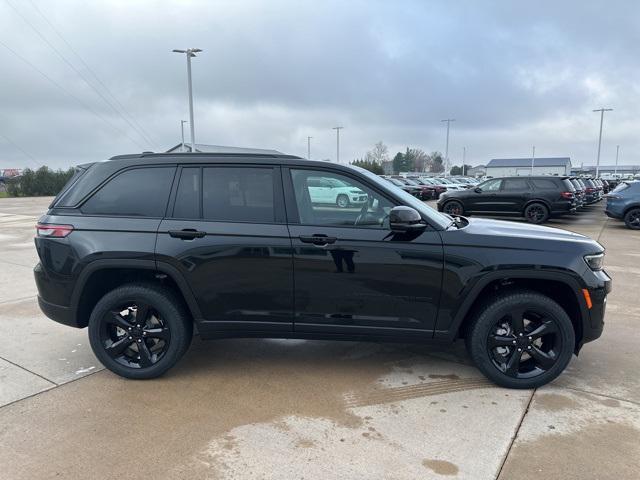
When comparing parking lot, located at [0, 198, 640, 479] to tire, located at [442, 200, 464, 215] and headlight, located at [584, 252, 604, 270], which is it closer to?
headlight, located at [584, 252, 604, 270]

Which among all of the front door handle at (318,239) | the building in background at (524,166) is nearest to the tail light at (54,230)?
the front door handle at (318,239)

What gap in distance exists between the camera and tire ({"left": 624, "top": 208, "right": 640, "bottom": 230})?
48.0 ft

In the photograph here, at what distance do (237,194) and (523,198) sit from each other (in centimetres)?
1428

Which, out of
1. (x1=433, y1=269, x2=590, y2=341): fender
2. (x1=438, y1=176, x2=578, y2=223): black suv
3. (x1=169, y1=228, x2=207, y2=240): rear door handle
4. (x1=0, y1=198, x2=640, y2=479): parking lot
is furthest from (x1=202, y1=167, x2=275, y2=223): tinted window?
(x1=438, y1=176, x2=578, y2=223): black suv

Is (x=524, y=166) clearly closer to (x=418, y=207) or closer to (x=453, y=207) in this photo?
(x=453, y=207)

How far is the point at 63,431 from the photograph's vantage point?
3.18m

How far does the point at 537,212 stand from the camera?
52.0 feet

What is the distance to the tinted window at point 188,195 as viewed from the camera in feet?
12.6

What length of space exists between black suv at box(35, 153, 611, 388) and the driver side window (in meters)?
0.01

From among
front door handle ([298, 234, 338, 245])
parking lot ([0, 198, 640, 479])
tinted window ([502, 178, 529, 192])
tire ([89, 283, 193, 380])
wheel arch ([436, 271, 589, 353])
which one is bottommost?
parking lot ([0, 198, 640, 479])

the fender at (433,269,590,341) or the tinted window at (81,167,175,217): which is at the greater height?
the tinted window at (81,167,175,217)

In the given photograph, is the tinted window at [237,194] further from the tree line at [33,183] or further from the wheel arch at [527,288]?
the tree line at [33,183]

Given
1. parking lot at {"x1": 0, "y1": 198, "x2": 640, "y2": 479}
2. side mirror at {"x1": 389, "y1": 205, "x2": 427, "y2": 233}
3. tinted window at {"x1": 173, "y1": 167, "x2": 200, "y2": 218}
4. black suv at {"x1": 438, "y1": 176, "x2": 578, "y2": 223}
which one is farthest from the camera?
black suv at {"x1": 438, "y1": 176, "x2": 578, "y2": 223}

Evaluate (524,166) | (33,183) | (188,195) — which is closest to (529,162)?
(524,166)
